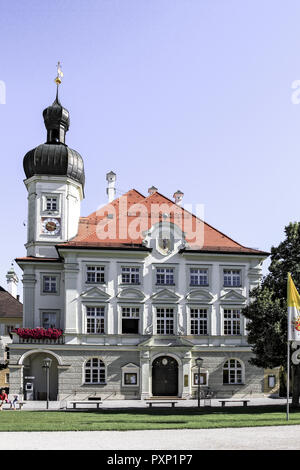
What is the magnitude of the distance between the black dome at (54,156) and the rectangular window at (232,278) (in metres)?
13.4

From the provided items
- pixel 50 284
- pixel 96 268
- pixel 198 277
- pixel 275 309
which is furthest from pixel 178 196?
pixel 275 309

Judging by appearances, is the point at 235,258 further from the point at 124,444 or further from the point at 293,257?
the point at 124,444

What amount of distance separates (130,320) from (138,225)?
23.9 feet

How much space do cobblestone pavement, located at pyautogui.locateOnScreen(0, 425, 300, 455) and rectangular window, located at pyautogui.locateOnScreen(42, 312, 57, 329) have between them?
1024 inches

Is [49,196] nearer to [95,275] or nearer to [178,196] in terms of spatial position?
[95,275]

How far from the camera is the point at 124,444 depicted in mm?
17859

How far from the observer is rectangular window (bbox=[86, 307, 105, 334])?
45.3 meters

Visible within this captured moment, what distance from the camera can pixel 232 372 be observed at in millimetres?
46719

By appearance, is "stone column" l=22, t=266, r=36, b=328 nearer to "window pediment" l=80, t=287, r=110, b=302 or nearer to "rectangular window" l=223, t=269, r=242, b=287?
"window pediment" l=80, t=287, r=110, b=302

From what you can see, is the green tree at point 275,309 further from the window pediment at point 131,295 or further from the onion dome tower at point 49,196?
the onion dome tower at point 49,196

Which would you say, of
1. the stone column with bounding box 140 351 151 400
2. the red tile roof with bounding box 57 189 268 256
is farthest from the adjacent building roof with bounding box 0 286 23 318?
the stone column with bounding box 140 351 151 400

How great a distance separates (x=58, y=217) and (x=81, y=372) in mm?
11746
